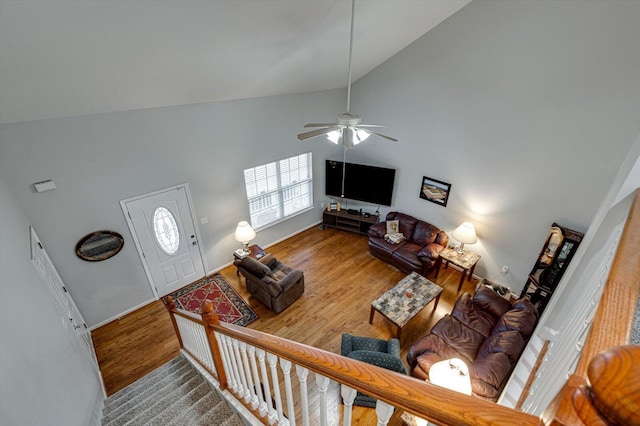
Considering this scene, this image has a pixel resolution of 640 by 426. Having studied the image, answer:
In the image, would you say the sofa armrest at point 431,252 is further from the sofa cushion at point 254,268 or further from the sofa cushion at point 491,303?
the sofa cushion at point 254,268

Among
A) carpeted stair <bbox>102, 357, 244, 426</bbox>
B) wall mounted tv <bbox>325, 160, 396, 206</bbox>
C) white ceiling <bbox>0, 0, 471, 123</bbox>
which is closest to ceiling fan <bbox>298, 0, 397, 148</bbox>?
white ceiling <bbox>0, 0, 471, 123</bbox>

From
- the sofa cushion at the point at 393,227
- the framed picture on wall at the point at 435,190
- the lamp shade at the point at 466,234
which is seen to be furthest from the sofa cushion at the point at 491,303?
the sofa cushion at the point at 393,227

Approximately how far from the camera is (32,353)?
2.19 metres

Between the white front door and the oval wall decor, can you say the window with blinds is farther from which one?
the oval wall decor

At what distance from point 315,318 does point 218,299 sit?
1.83 meters

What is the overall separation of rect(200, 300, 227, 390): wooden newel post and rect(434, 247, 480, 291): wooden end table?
442cm

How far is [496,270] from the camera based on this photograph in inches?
223

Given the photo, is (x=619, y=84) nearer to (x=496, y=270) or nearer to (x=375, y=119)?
(x=496, y=270)

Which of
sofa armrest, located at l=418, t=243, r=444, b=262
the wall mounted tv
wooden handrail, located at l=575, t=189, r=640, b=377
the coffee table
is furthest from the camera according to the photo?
the wall mounted tv

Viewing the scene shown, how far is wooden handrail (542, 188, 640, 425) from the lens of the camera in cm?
44

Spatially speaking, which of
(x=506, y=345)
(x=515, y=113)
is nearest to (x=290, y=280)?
(x=506, y=345)

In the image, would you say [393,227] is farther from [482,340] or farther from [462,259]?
[482,340]

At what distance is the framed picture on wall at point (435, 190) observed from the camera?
5.90 m

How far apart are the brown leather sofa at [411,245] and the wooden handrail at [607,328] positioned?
466 centimetres
